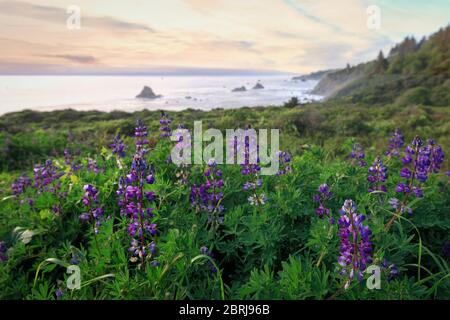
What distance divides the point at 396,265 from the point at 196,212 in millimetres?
1487

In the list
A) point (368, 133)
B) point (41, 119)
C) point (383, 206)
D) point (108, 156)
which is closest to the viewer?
point (383, 206)

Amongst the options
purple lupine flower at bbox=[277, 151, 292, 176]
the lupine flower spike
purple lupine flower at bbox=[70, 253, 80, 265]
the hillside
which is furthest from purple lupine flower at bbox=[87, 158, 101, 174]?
the hillside

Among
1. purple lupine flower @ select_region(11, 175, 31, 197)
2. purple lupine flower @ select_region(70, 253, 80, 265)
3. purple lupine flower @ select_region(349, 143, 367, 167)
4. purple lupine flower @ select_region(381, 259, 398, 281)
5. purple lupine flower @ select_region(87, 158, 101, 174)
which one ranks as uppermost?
purple lupine flower @ select_region(349, 143, 367, 167)

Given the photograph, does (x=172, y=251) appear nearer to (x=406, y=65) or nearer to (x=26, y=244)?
(x=26, y=244)

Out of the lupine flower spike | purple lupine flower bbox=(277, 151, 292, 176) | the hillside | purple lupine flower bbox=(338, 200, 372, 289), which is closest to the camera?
purple lupine flower bbox=(338, 200, 372, 289)

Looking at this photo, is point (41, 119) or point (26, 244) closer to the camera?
point (26, 244)

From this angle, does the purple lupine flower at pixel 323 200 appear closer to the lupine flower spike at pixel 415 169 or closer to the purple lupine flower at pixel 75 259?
the lupine flower spike at pixel 415 169

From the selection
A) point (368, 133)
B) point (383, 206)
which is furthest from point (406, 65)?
point (383, 206)

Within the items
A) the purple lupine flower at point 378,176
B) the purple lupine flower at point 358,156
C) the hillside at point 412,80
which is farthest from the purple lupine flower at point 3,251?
the hillside at point 412,80

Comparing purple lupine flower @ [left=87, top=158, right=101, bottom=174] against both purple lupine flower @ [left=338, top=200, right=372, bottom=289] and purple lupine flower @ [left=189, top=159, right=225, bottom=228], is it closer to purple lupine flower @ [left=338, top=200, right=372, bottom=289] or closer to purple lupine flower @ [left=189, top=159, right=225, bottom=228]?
purple lupine flower @ [left=189, top=159, right=225, bottom=228]

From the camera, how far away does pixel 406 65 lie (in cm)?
3272

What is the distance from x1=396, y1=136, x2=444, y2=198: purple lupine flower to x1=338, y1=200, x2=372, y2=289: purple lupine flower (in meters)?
1.00

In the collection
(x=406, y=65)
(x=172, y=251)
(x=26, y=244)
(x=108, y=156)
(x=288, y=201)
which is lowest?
(x=26, y=244)

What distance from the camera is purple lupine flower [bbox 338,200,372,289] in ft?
5.97
